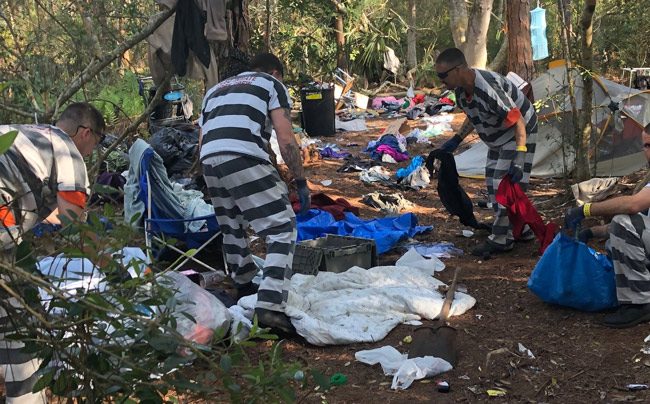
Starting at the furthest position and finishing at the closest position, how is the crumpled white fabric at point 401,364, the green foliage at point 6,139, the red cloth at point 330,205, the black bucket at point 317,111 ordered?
1. the black bucket at point 317,111
2. the red cloth at point 330,205
3. the crumpled white fabric at point 401,364
4. the green foliage at point 6,139

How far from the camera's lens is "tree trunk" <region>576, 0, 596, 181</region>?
6548mm

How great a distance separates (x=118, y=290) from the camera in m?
1.94

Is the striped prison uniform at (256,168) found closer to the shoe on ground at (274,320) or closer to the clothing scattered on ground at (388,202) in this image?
the shoe on ground at (274,320)

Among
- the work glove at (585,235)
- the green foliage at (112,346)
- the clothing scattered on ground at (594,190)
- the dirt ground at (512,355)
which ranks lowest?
the dirt ground at (512,355)

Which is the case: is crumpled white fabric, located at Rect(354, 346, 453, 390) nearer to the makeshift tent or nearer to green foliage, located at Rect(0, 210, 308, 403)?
green foliage, located at Rect(0, 210, 308, 403)

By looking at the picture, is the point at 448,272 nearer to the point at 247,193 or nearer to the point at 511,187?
the point at 511,187

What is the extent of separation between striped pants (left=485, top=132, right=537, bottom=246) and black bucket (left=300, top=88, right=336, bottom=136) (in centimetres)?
691

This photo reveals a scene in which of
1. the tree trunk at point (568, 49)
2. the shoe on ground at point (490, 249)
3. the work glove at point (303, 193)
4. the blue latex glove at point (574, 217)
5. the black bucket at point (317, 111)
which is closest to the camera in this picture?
the blue latex glove at point (574, 217)

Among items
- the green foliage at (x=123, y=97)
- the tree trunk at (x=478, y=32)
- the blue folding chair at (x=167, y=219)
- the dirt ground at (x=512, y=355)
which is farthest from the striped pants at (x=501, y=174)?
the tree trunk at (x=478, y=32)

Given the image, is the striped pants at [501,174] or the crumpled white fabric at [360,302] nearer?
the crumpled white fabric at [360,302]

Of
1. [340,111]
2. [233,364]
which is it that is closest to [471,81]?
[233,364]

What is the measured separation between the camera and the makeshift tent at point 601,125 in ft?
26.6

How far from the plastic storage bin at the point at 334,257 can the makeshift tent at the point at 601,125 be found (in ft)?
9.58

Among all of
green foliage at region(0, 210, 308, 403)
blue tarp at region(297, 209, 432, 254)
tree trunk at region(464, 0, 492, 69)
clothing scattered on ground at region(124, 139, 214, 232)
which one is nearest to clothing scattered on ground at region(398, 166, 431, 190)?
blue tarp at region(297, 209, 432, 254)
